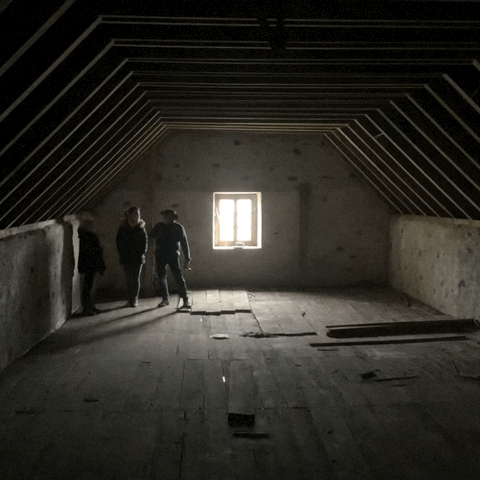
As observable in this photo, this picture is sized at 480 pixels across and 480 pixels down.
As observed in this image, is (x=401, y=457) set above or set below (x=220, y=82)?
below

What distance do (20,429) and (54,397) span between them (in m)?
0.64

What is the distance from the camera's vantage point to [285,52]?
14.6 ft

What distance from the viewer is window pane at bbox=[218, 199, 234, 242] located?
32.4 ft

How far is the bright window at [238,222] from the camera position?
32.4 feet

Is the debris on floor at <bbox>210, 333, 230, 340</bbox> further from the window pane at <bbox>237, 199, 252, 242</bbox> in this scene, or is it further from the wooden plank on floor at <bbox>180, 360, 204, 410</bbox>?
the window pane at <bbox>237, 199, 252, 242</bbox>

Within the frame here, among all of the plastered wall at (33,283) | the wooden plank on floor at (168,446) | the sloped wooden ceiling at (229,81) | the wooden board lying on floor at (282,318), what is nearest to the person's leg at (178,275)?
the wooden board lying on floor at (282,318)

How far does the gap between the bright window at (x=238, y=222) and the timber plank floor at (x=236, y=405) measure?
10.5 ft

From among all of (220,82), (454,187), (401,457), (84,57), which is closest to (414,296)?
(454,187)

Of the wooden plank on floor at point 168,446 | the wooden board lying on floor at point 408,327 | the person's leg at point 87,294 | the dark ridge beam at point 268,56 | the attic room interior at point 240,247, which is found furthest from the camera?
the person's leg at point 87,294

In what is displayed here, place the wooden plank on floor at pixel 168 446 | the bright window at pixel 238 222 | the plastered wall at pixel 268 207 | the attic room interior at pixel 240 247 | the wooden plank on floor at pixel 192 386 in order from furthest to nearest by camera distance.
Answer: the bright window at pixel 238 222
the plastered wall at pixel 268 207
the wooden plank on floor at pixel 192 386
the attic room interior at pixel 240 247
the wooden plank on floor at pixel 168 446

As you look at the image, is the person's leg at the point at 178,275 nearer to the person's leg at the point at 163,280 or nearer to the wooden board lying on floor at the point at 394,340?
the person's leg at the point at 163,280

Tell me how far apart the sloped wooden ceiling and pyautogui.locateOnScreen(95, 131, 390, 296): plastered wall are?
1.94 m

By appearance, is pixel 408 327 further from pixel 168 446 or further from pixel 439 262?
pixel 168 446

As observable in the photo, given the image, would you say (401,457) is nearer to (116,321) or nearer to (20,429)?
(20,429)
